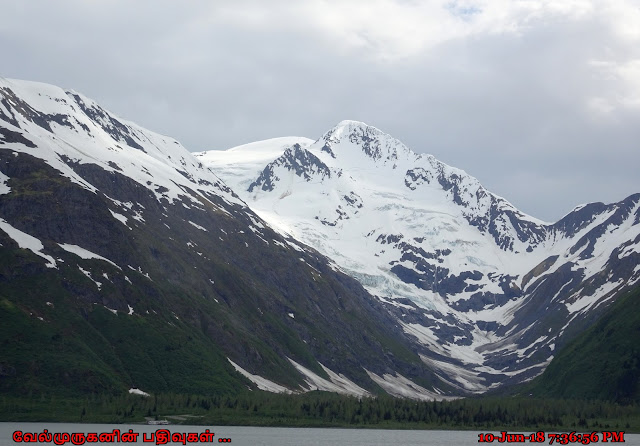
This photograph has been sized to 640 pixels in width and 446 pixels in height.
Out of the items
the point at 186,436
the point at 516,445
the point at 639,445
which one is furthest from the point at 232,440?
the point at 639,445

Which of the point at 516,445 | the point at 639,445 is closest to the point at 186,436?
the point at 516,445

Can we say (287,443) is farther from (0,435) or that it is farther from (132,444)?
(0,435)

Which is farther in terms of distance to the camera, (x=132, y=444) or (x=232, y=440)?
(x=232, y=440)

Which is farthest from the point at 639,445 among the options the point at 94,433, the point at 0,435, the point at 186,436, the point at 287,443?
the point at 0,435

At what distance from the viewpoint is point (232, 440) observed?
19712 cm

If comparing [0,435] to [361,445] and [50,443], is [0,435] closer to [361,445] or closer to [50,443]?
[50,443]

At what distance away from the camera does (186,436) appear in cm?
19962

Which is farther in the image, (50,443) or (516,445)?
(516,445)

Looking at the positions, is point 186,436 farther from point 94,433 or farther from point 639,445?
point 639,445

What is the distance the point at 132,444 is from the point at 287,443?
103ft

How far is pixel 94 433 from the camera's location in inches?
7849

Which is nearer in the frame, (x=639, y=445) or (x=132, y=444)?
(x=132, y=444)

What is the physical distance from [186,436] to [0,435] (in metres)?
36.6

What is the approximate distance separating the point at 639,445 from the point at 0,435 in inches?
5089
